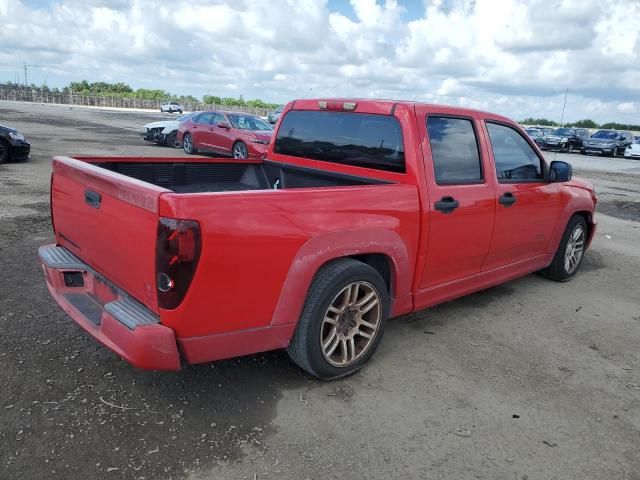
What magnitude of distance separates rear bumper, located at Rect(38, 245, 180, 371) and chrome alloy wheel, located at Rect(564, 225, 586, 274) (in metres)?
4.54

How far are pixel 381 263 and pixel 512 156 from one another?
1.81 m

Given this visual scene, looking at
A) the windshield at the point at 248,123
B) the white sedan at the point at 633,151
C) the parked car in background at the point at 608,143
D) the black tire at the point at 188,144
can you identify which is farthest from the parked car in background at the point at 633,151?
the black tire at the point at 188,144

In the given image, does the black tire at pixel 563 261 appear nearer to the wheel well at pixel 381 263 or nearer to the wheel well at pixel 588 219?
the wheel well at pixel 588 219

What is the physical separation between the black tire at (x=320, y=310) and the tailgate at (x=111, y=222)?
2.93 feet

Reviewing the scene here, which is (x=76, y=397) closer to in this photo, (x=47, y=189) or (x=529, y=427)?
(x=529, y=427)

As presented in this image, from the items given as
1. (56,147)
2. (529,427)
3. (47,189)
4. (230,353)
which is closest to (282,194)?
(230,353)

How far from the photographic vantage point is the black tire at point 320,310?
10.0 feet

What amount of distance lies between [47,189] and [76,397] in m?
7.34

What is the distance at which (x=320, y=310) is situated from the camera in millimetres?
3064

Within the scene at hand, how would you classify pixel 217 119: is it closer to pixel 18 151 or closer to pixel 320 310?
pixel 18 151

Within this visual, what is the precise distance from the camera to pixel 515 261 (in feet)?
15.7

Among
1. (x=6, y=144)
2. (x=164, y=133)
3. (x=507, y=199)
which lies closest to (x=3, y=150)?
(x=6, y=144)

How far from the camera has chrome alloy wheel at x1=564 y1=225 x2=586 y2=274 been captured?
18.4 feet

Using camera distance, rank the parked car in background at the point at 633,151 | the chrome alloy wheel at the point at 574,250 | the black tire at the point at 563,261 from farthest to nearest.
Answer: the parked car in background at the point at 633,151
the chrome alloy wheel at the point at 574,250
the black tire at the point at 563,261
